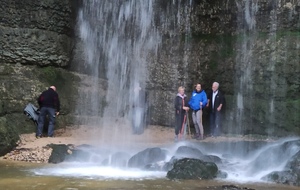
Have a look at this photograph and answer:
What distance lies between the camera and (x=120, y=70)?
16.3 meters

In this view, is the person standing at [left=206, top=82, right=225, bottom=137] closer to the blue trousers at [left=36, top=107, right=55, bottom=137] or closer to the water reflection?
the blue trousers at [left=36, top=107, right=55, bottom=137]

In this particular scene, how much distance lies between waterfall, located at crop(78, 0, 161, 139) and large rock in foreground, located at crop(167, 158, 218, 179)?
719 centimetres

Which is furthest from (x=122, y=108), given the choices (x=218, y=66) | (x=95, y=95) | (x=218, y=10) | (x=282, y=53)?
(x=282, y=53)

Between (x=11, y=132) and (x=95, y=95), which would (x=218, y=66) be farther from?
(x=11, y=132)

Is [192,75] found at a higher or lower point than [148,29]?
lower

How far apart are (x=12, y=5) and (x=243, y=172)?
10.3 m

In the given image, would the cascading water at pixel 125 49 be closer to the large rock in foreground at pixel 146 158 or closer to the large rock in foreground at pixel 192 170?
the large rock in foreground at pixel 146 158

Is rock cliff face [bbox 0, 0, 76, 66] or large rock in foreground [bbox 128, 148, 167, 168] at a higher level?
rock cliff face [bbox 0, 0, 76, 66]

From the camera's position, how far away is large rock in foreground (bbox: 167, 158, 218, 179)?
27.1ft

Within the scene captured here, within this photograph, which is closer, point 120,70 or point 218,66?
point 218,66

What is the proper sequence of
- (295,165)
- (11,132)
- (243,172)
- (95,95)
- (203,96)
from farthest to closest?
(95,95) < (203,96) < (11,132) < (243,172) < (295,165)

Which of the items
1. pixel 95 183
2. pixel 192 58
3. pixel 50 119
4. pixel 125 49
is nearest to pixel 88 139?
pixel 50 119

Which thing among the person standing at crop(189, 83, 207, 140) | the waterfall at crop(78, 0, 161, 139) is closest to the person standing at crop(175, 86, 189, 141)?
the person standing at crop(189, 83, 207, 140)

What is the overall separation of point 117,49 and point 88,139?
4125 mm
